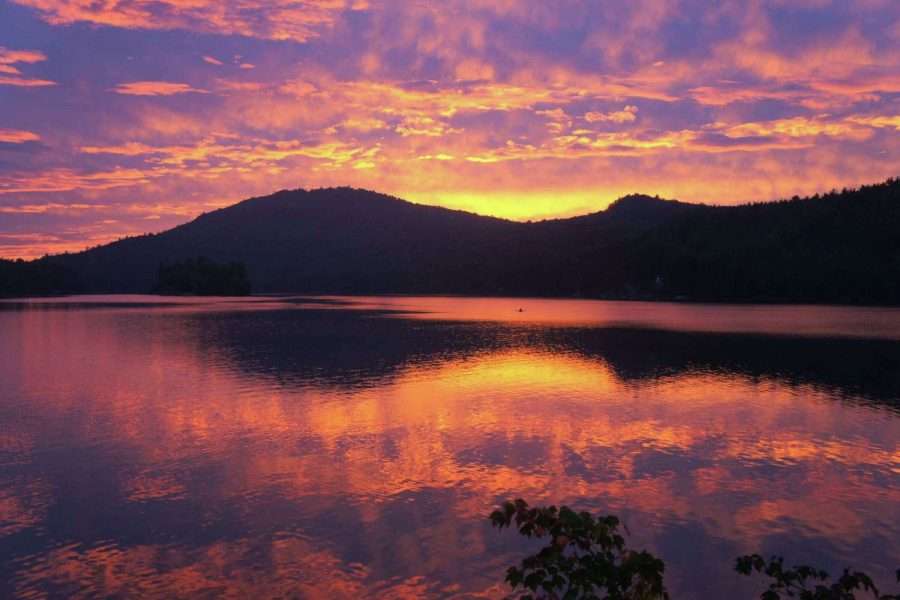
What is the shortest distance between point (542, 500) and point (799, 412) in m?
21.5

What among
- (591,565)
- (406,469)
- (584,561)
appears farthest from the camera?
(406,469)

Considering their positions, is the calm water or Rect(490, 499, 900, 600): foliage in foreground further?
the calm water

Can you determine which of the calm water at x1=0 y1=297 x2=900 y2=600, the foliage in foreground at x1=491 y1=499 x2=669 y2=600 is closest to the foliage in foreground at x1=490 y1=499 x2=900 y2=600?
the foliage in foreground at x1=491 y1=499 x2=669 y2=600

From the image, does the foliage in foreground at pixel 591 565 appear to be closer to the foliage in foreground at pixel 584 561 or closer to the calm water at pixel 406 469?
the foliage in foreground at pixel 584 561

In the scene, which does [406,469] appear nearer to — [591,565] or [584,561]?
[584,561]

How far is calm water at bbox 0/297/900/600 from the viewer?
54.8ft

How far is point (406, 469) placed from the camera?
2505 centimetres

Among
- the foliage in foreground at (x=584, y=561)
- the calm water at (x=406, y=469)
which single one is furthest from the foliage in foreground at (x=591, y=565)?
the calm water at (x=406, y=469)

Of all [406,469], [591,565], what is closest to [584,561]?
[591,565]

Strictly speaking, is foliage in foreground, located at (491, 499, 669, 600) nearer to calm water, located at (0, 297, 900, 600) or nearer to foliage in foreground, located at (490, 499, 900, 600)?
foliage in foreground, located at (490, 499, 900, 600)

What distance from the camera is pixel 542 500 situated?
2156 centimetres

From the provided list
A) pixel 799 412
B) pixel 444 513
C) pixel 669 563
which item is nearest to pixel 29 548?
pixel 444 513

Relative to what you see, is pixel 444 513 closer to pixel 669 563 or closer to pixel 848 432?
pixel 669 563

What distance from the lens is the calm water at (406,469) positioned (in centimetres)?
1670
